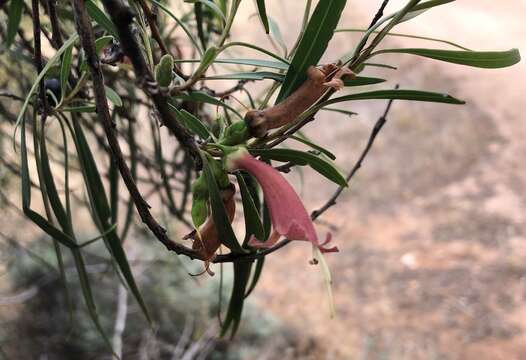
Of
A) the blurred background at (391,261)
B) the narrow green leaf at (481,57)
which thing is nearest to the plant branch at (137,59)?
the narrow green leaf at (481,57)

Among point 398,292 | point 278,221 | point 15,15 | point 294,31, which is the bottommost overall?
point 398,292

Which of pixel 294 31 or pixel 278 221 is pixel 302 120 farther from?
pixel 294 31

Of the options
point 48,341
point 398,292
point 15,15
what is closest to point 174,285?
point 48,341

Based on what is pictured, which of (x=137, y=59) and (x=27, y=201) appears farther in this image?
(x=27, y=201)

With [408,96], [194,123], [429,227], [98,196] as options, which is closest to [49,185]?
[98,196]

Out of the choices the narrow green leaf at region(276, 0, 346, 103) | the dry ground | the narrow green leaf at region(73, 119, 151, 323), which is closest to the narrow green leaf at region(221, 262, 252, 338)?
the narrow green leaf at region(73, 119, 151, 323)

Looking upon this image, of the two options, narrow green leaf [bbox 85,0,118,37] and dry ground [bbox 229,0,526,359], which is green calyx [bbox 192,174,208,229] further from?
dry ground [bbox 229,0,526,359]

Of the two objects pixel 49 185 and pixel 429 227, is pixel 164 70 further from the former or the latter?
pixel 429 227
